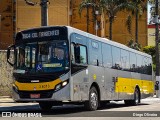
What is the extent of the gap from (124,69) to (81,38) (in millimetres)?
5829

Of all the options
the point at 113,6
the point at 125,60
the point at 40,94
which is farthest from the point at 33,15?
the point at 40,94

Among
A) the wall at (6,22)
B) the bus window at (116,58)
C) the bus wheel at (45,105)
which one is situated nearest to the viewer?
the bus wheel at (45,105)

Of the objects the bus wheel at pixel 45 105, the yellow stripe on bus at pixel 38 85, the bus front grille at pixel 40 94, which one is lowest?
the bus wheel at pixel 45 105

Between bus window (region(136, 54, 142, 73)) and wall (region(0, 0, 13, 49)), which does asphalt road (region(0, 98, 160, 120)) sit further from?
wall (region(0, 0, 13, 49))

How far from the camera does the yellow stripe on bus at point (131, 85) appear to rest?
21.7 m

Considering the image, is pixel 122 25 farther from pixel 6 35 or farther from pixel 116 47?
pixel 116 47

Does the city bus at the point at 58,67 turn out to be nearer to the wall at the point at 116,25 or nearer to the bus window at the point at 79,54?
the bus window at the point at 79,54

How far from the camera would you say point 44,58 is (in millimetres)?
16219

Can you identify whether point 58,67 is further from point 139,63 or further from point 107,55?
point 139,63

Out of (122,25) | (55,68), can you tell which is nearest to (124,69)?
(55,68)

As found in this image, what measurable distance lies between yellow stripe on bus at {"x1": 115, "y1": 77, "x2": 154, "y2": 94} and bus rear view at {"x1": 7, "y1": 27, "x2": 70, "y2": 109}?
5.81 m

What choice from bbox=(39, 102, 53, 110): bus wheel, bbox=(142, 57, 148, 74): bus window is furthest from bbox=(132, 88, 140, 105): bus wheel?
bbox=(39, 102, 53, 110): bus wheel

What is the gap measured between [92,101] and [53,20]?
41030 millimetres

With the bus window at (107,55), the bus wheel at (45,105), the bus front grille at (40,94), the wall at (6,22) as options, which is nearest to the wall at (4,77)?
the bus wheel at (45,105)
